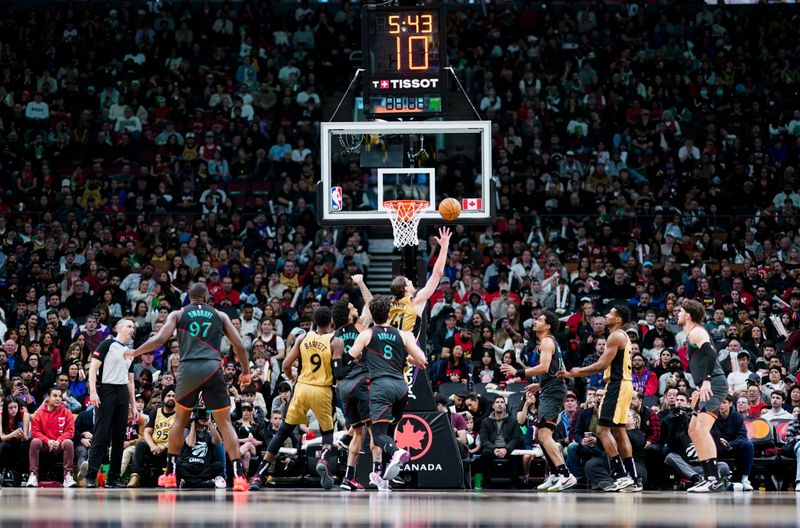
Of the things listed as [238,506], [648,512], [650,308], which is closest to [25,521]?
[238,506]

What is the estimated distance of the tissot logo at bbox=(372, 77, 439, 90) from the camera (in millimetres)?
15930

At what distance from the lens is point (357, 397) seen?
1363 cm

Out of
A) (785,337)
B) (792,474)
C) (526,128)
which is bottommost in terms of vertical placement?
(792,474)

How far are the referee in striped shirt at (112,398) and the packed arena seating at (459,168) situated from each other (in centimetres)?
271

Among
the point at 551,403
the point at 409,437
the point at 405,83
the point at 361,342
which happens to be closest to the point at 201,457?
the point at 409,437

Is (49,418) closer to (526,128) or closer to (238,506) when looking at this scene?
(238,506)

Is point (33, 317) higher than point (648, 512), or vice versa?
point (33, 317)

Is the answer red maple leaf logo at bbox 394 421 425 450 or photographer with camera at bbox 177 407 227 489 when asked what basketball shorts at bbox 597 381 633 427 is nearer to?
red maple leaf logo at bbox 394 421 425 450

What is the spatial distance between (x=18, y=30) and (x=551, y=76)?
14088 mm

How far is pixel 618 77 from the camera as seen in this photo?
30.9m

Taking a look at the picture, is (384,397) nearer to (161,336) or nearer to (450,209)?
(161,336)

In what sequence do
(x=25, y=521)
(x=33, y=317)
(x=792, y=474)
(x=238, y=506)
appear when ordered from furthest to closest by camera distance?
(x=33, y=317) → (x=792, y=474) → (x=238, y=506) → (x=25, y=521)

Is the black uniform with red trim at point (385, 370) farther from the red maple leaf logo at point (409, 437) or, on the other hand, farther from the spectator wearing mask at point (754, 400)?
the spectator wearing mask at point (754, 400)

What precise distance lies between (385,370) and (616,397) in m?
2.71
